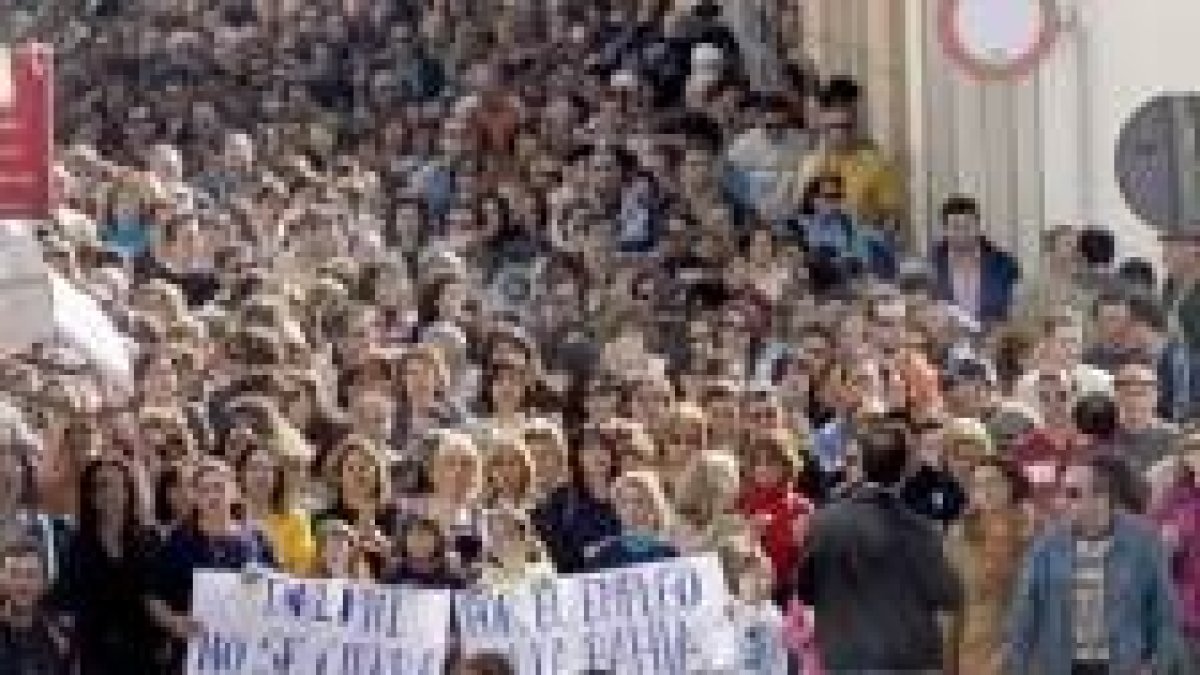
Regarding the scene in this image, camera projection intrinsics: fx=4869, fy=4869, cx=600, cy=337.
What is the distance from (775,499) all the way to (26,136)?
9.32ft

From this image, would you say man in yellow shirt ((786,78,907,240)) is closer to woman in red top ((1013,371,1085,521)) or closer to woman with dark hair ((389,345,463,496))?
woman with dark hair ((389,345,463,496))

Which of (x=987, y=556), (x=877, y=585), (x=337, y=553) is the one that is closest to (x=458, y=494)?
(x=337, y=553)

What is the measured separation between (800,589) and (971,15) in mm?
6421

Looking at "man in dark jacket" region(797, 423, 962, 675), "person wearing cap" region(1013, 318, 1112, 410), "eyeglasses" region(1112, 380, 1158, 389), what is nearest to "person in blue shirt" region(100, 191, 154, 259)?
"person wearing cap" region(1013, 318, 1112, 410)

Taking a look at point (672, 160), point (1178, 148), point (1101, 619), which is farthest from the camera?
point (672, 160)

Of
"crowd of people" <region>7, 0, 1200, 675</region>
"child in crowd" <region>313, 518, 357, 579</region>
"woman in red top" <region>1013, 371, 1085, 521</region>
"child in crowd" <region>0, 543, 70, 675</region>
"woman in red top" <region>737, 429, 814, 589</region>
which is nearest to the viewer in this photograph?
"child in crowd" <region>0, 543, 70, 675</region>

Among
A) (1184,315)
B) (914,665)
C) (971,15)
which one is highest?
(971,15)

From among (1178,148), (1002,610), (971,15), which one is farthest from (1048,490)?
(971,15)

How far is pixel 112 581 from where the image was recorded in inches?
632

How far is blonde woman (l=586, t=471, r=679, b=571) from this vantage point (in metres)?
16.0

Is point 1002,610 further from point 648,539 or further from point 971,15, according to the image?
point 971,15

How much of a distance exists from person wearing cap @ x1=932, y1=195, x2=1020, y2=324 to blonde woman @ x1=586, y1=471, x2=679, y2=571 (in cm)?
697

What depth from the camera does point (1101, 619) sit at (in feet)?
50.0

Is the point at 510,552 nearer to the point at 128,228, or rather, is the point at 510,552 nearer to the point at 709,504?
the point at 709,504
